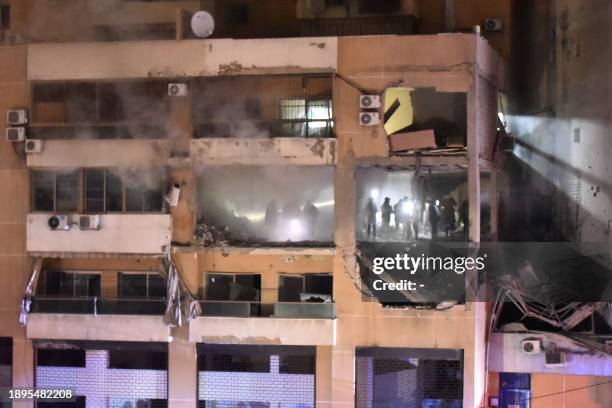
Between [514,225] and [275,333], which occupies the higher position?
[514,225]

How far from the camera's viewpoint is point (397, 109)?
533 inches

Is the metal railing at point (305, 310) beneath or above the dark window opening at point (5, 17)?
beneath

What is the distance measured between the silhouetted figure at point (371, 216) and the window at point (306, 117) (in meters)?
1.56

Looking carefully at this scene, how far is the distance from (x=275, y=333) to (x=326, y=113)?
4.31m

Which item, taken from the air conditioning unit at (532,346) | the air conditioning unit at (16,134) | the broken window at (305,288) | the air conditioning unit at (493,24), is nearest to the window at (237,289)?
the broken window at (305,288)

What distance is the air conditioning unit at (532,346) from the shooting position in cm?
1366

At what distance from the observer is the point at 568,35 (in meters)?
14.6

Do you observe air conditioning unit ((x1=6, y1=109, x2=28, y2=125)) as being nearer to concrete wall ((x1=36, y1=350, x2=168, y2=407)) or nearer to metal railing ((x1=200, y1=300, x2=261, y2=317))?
concrete wall ((x1=36, y1=350, x2=168, y2=407))

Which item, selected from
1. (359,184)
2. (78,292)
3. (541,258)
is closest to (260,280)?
(359,184)

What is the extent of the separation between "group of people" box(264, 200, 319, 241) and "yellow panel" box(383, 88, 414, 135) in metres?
2.15

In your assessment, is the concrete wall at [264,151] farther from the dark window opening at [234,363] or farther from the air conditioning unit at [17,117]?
the dark window opening at [234,363]

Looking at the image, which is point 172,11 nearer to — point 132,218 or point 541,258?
point 132,218

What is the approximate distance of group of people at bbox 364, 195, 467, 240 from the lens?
1361 centimetres

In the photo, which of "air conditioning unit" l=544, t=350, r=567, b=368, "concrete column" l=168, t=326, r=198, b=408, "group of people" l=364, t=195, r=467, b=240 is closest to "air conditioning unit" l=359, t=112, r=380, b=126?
"group of people" l=364, t=195, r=467, b=240
